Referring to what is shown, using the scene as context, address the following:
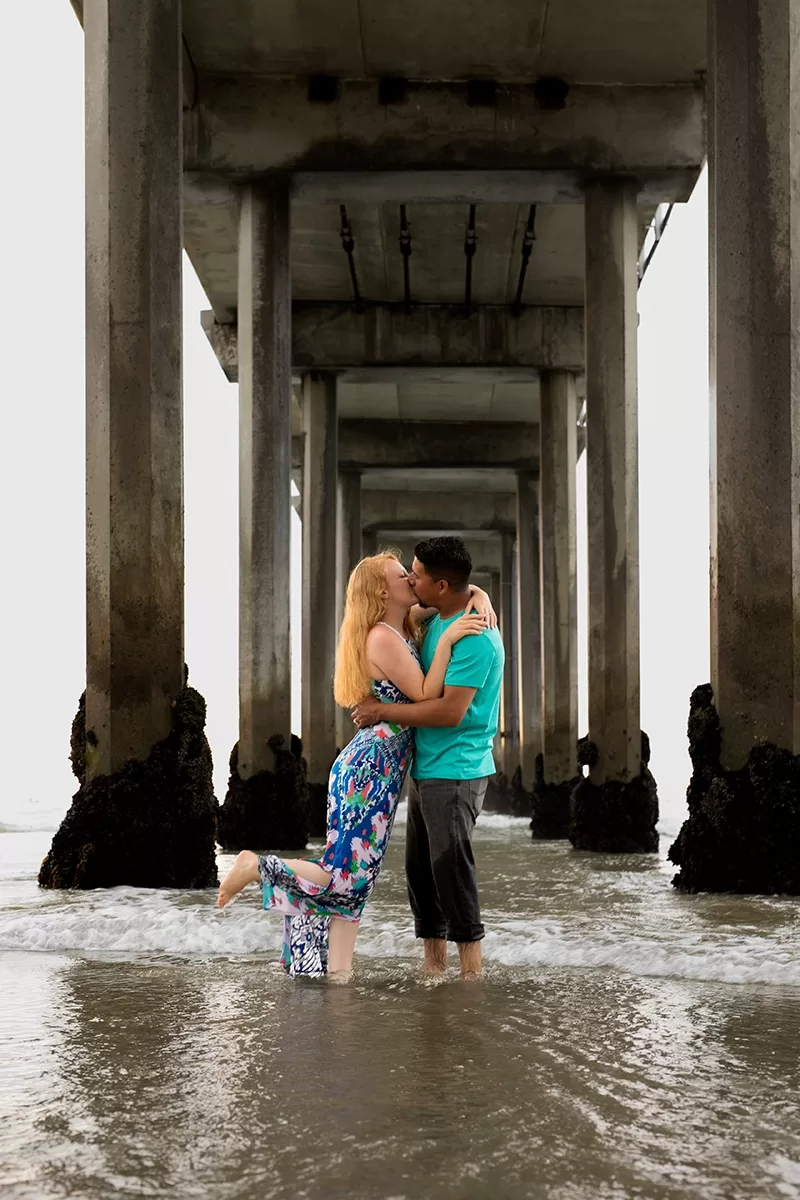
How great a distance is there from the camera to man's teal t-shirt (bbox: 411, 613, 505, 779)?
548 cm

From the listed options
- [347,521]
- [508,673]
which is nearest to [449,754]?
[347,521]

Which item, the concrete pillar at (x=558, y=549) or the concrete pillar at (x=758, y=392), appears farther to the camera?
the concrete pillar at (x=558, y=549)

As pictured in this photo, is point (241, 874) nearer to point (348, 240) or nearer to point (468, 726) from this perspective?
point (468, 726)

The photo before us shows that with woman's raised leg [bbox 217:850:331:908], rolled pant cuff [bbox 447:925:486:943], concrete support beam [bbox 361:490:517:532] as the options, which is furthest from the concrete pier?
concrete support beam [bbox 361:490:517:532]

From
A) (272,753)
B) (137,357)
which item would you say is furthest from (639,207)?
(137,357)

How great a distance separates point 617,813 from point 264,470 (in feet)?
16.0

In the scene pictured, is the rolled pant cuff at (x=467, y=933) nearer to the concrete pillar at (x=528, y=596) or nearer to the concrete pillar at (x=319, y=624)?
the concrete pillar at (x=319, y=624)

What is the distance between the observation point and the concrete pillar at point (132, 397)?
9.27 m

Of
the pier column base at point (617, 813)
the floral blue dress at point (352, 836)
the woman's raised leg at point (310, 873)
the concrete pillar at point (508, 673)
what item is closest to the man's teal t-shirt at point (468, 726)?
the floral blue dress at point (352, 836)

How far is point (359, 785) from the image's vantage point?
5562 millimetres

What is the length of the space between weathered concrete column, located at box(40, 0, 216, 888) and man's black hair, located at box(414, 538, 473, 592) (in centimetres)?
400

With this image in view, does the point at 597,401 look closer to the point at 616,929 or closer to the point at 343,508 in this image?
the point at 616,929

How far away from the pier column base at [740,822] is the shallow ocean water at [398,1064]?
1597 millimetres

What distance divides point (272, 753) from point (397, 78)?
264 inches
